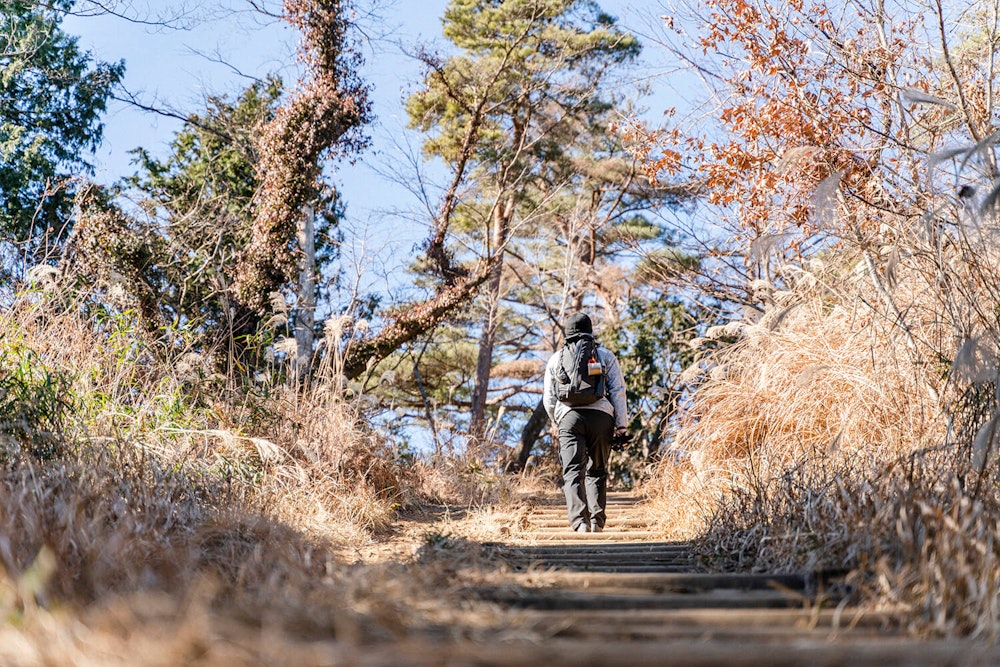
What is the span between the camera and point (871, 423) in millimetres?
5648

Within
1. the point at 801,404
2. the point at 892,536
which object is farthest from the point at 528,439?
the point at 892,536

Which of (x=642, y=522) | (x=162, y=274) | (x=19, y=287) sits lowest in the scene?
(x=642, y=522)

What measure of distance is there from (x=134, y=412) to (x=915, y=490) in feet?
16.2

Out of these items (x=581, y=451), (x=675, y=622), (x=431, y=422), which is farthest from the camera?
(x=431, y=422)

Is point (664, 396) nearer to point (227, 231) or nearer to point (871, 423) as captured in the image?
point (227, 231)

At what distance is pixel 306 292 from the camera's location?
42.6 ft

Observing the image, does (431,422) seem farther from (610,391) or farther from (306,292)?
(610,391)

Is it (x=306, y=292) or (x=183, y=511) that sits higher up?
(x=306, y=292)

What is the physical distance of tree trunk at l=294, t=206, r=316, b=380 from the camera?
12.8 metres

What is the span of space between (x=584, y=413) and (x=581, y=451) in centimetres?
28

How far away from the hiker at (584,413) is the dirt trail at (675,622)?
195 cm

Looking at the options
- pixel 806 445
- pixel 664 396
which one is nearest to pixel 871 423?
pixel 806 445

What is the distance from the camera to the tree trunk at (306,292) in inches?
505

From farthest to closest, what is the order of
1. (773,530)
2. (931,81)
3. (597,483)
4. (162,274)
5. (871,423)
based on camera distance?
(162,274) → (931,81) → (597,483) → (871,423) → (773,530)
